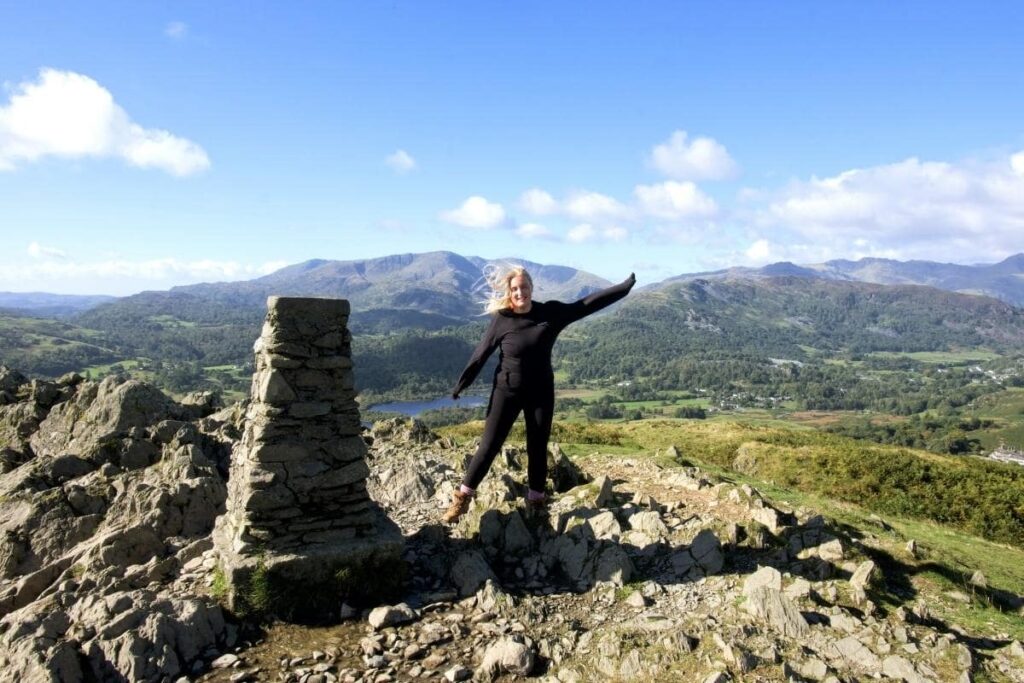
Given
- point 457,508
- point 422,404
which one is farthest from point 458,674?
point 422,404

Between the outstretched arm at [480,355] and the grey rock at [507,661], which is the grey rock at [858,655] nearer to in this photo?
the grey rock at [507,661]

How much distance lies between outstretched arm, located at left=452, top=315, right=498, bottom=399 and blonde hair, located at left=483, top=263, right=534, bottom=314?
256 mm

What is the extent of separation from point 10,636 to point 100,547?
95.1 inches

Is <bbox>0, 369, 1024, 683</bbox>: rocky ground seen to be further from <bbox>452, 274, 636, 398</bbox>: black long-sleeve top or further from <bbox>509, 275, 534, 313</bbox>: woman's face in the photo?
<bbox>509, 275, 534, 313</bbox>: woman's face

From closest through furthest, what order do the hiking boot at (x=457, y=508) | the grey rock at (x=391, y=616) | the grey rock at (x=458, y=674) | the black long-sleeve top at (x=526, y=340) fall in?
the grey rock at (x=458, y=674) < the grey rock at (x=391, y=616) < the black long-sleeve top at (x=526, y=340) < the hiking boot at (x=457, y=508)

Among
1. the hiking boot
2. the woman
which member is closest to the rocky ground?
the hiking boot

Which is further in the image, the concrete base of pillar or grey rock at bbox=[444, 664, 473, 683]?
the concrete base of pillar

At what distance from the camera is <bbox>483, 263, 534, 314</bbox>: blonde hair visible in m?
9.23

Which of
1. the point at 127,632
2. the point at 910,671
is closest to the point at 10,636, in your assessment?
the point at 127,632

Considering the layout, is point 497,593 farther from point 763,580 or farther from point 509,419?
point 763,580

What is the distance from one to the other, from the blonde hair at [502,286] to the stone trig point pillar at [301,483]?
2.26 m

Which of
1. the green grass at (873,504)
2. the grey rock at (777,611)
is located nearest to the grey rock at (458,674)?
the green grass at (873,504)

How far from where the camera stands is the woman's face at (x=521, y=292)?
916 centimetres

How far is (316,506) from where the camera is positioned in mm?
8484
